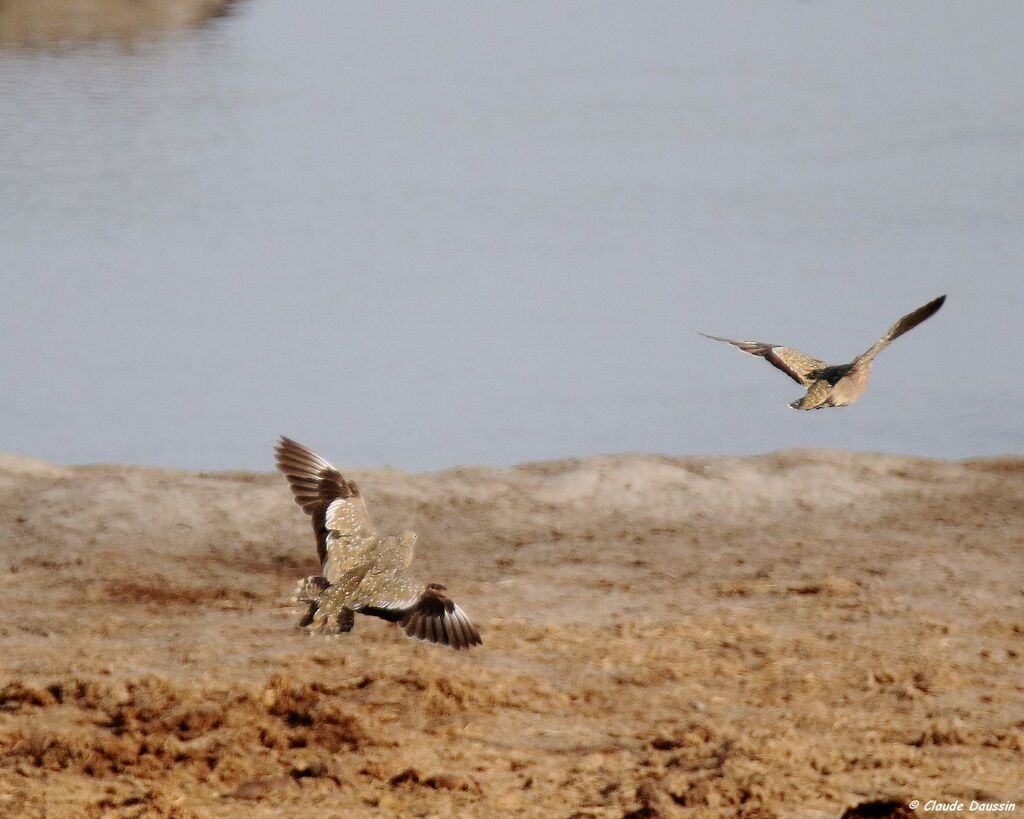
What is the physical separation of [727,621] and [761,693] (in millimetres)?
1168

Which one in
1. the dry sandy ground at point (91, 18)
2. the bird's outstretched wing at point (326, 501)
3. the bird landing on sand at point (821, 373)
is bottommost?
the bird's outstretched wing at point (326, 501)

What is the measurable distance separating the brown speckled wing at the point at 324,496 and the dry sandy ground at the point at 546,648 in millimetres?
879

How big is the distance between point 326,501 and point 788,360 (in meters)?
2.51

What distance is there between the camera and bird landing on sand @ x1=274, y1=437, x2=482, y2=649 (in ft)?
→ 22.2

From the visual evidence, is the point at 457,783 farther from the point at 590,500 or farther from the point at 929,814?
the point at 590,500

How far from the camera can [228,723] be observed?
7395 mm

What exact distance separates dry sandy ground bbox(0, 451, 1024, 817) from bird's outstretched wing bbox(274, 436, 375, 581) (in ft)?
2.86

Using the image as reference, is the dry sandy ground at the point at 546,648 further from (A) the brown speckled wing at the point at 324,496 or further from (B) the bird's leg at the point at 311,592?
(A) the brown speckled wing at the point at 324,496

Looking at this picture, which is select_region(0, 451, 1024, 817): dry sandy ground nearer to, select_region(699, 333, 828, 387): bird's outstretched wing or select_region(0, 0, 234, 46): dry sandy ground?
select_region(699, 333, 828, 387): bird's outstretched wing

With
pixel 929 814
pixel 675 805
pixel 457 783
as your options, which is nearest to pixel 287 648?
pixel 457 783

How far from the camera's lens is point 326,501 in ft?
24.5

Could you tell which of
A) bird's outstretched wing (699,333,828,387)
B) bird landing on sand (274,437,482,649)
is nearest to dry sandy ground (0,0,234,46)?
bird's outstretched wing (699,333,828,387)

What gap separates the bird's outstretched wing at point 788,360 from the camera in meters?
8.14

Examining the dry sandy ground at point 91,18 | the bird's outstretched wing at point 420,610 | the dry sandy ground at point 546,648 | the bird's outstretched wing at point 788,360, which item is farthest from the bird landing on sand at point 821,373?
the dry sandy ground at point 91,18
